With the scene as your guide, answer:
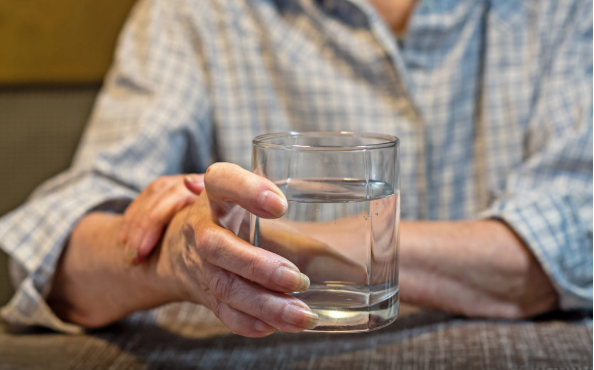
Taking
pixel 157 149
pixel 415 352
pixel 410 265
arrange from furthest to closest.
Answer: pixel 157 149 < pixel 410 265 < pixel 415 352

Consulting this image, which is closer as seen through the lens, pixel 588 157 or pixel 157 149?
pixel 588 157

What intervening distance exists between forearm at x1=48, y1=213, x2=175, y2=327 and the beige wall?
0.56m

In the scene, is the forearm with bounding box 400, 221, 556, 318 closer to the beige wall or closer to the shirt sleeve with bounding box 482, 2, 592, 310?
the shirt sleeve with bounding box 482, 2, 592, 310

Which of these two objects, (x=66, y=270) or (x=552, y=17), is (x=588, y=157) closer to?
(x=552, y=17)

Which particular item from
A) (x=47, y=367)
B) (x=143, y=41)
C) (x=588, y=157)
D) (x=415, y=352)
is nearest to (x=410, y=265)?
(x=415, y=352)

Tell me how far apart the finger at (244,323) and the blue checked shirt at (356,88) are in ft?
1.46

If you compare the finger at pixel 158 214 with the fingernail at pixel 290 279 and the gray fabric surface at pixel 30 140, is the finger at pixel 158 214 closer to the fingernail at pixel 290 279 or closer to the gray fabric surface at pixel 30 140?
the fingernail at pixel 290 279

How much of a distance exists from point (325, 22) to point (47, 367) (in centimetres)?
75

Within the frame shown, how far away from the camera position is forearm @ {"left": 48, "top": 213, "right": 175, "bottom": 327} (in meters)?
0.71

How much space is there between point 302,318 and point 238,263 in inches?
2.8

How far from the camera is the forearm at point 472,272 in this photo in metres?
0.77

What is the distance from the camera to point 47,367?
0.67 metres

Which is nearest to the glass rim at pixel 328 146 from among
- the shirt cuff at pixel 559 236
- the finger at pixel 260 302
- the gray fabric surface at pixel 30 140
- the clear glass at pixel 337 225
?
the clear glass at pixel 337 225

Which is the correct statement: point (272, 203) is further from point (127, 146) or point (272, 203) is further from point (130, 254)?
point (127, 146)
